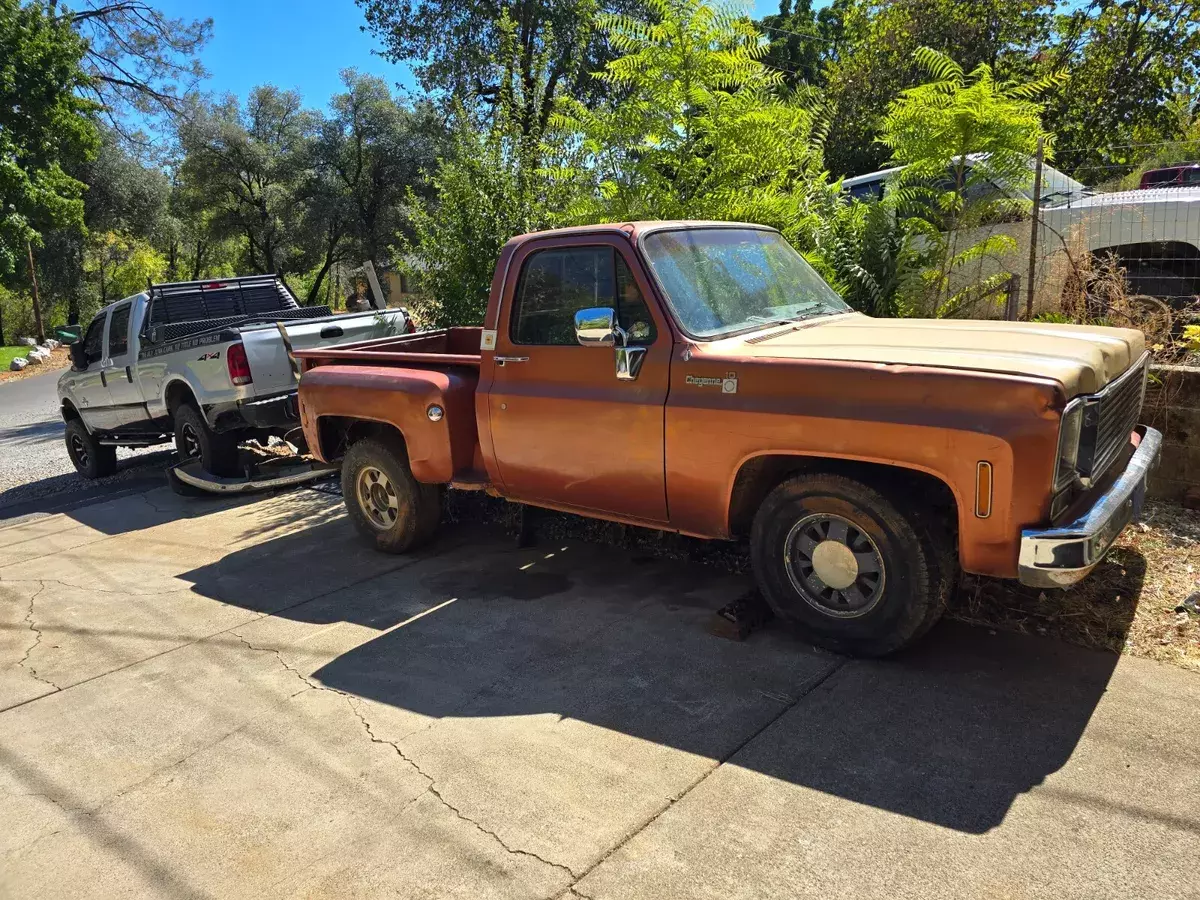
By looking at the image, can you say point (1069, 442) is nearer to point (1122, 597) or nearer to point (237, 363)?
point (1122, 597)

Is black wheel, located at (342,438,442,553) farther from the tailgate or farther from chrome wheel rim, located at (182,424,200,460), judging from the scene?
chrome wheel rim, located at (182,424,200,460)

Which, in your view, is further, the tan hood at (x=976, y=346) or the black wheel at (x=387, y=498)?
the black wheel at (x=387, y=498)

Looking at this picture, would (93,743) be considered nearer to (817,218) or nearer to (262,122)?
(817,218)

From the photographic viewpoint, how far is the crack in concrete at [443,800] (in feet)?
9.55

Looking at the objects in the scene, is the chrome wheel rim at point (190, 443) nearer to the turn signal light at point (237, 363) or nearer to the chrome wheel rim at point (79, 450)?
the turn signal light at point (237, 363)

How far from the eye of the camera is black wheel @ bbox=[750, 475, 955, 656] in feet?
12.3

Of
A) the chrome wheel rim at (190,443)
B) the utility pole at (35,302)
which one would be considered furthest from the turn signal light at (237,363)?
the utility pole at (35,302)

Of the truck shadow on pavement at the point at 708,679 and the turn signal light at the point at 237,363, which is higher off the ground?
the turn signal light at the point at 237,363

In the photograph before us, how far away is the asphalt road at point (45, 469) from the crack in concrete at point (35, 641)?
3.51m

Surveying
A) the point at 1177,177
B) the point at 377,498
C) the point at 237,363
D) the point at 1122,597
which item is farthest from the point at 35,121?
the point at 1122,597

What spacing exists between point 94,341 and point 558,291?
8.06 metres

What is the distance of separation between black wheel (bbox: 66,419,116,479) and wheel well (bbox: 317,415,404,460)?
5887 millimetres

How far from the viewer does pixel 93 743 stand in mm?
3984

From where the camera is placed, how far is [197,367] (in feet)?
27.8
